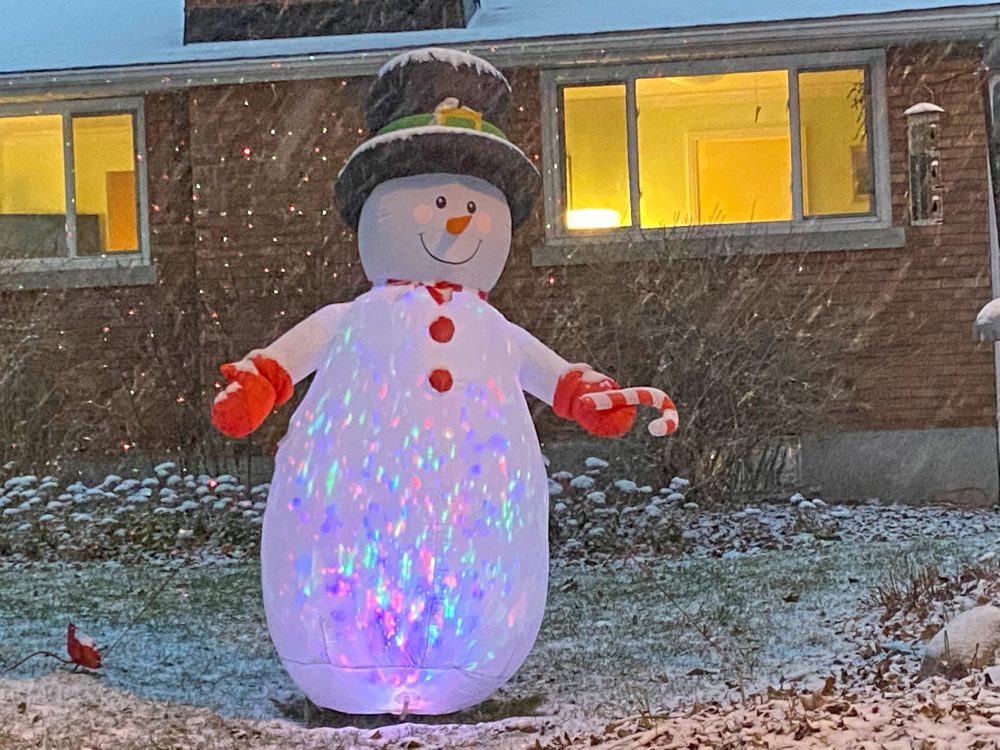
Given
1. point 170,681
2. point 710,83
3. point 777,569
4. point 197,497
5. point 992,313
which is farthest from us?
point 710,83

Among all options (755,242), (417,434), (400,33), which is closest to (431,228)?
(417,434)

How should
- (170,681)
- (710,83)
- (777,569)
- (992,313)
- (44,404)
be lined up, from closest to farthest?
1. (992,313)
2. (170,681)
3. (777,569)
4. (44,404)
5. (710,83)

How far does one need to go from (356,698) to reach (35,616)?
295cm

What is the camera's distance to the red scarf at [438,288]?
4.27 meters

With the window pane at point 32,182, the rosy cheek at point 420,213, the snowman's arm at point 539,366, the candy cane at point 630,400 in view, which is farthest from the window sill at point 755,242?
the rosy cheek at point 420,213

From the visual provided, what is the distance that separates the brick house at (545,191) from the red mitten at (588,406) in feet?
17.1

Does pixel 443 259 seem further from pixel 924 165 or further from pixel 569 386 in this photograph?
pixel 924 165

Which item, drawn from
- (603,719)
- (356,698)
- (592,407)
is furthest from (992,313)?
(356,698)

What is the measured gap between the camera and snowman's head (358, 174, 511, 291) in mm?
4281

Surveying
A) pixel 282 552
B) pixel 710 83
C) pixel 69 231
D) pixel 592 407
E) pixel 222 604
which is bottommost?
pixel 222 604

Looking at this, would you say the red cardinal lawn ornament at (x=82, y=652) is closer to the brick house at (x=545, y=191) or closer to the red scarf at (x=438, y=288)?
the red scarf at (x=438, y=288)

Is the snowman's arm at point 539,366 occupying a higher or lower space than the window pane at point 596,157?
lower

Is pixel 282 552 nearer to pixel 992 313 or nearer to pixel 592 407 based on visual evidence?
pixel 592 407

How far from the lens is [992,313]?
4.75 m
